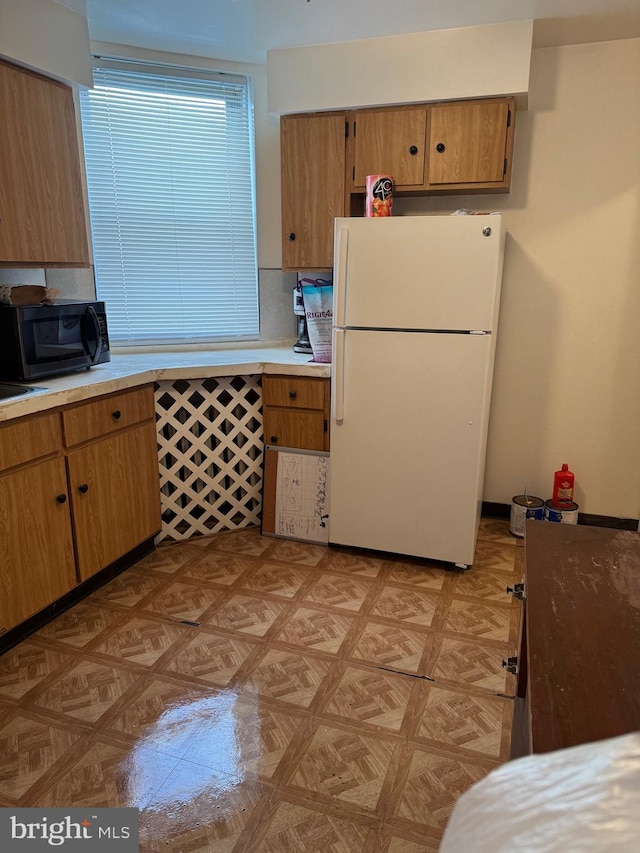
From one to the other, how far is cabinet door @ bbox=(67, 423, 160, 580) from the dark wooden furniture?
1.74 m

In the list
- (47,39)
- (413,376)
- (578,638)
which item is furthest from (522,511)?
(47,39)

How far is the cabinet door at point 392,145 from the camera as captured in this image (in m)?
2.73

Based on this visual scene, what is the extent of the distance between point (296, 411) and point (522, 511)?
133 cm

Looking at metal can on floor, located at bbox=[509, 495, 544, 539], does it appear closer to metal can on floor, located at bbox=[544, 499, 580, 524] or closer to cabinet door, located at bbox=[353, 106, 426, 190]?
metal can on floor, located at bbox=[544, 499, 580, 524]

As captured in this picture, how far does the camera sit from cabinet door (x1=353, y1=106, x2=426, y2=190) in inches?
107

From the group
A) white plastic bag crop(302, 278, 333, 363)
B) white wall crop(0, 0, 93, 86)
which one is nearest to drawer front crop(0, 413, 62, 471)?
white plastic bag crop(302, 278, 333, 363)

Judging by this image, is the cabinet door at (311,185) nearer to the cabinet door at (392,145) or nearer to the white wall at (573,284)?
the cabinet door at (392,145)

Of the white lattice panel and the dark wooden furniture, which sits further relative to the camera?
the white lattice panel

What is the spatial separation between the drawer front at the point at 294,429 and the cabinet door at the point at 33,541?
109 cm

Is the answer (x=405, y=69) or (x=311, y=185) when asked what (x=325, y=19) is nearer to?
(x=405, y=69)

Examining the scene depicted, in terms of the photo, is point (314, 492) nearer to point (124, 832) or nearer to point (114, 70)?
point (124, 832)

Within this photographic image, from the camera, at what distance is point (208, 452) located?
9.92 ft

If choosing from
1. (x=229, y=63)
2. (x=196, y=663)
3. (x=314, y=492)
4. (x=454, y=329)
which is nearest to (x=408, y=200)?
(x=454, y=329)

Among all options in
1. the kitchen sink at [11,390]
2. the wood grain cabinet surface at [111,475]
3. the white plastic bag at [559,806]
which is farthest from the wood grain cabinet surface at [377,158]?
the white plastic bag at [559,806]
